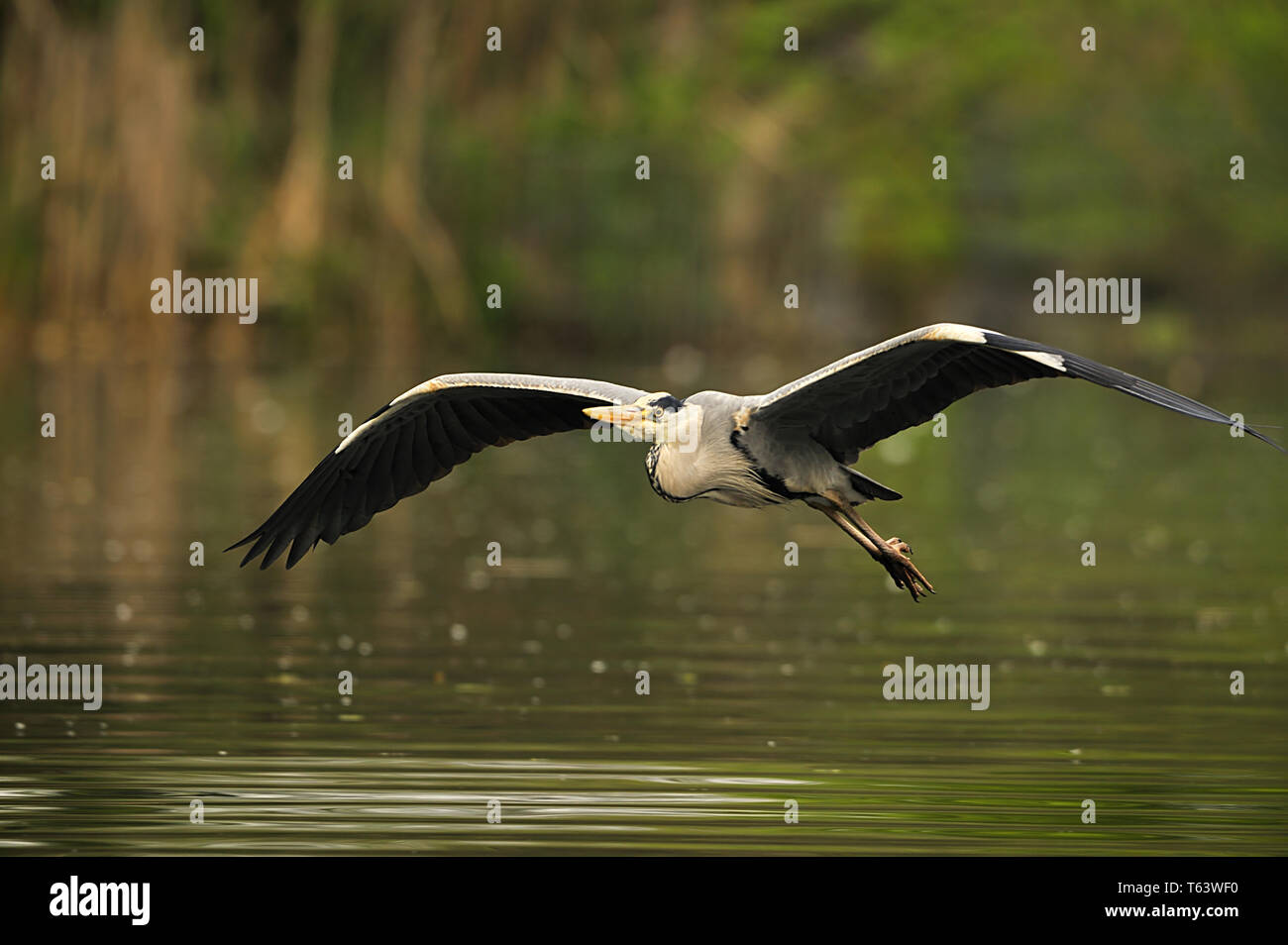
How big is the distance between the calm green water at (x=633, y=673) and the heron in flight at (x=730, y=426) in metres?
1.39

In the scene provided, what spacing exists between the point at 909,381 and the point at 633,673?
15.7 feet

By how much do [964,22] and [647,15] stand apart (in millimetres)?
11316

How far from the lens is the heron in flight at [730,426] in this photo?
416 inches

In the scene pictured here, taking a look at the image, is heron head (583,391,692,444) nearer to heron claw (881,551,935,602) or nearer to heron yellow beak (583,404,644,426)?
heron yellow beak (583,404,644,426)

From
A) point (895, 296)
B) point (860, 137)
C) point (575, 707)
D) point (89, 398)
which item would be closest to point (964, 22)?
point (860, 137)

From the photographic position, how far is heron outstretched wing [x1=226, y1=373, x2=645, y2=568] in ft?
42.3

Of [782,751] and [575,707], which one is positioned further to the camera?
[575,707]

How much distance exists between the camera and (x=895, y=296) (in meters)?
66.0
